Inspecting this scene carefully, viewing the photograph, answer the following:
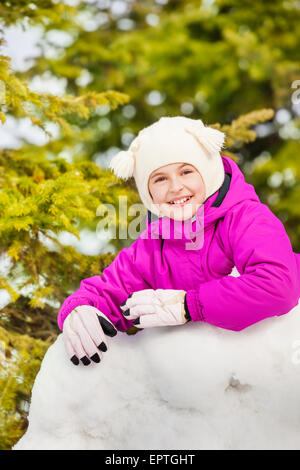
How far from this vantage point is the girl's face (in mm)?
2170

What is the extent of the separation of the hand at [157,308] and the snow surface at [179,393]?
0.07m

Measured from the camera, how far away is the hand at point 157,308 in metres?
1.98

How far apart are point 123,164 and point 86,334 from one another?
0.74m

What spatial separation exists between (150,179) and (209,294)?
1.94ft

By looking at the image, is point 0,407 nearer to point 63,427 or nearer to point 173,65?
point 63,427

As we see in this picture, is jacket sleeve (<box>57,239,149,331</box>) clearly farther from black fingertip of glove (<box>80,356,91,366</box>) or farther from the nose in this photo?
the nose

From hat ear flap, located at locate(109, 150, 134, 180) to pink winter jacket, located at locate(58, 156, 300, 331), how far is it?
10.6 inches

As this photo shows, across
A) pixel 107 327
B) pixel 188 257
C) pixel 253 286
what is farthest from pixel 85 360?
pixel 253 286

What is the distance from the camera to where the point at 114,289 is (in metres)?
2.28

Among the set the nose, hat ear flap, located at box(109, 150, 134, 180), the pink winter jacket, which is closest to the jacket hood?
the pink winter jacket

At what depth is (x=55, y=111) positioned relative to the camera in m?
3.07

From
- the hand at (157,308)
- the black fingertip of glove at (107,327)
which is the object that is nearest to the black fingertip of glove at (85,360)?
the black fingertip of glove at (107,327)

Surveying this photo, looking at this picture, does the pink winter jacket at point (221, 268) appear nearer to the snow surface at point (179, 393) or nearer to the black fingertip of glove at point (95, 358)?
the snow surface at point (179, 393)
